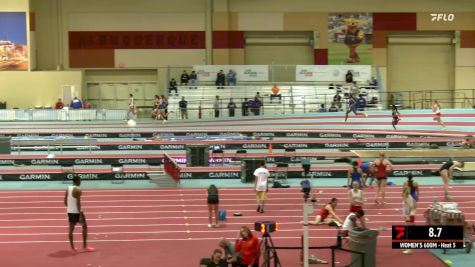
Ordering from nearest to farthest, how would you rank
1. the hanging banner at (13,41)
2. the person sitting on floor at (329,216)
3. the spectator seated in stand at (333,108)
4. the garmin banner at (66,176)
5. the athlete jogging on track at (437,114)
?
the person sitting on floor at (329,216) → the garmin banner at (66,176) → the athlete jogging on track at (437,114) → the spectator seated in stand at (333,108) → the hanging banner at (13,41)

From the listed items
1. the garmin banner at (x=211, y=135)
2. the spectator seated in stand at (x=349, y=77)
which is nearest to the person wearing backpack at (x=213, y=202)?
the garmin banner at (x=211, y=135)

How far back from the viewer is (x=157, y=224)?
18.0 metres

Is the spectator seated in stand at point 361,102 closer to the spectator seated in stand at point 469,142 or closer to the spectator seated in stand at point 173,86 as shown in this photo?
the spectator seated in stand at point 469,142

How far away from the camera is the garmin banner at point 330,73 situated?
41.9 m

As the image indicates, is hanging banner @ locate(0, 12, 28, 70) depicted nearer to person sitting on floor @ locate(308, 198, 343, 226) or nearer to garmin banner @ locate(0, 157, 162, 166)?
garmin banner @ locate(0, 157, 162, 166)

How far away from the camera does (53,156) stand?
2720 cm

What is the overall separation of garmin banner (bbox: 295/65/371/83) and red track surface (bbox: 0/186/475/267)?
19.5m

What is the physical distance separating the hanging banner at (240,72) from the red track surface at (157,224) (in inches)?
775

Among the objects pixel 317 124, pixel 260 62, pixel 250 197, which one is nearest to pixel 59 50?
pixel 260 62

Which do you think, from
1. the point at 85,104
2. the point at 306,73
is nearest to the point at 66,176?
the point at 85,104

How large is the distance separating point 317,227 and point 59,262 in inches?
263

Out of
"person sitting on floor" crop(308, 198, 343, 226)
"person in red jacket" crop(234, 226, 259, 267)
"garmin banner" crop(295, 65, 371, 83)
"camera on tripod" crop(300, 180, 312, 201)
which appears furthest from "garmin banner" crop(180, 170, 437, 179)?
"garmin banner" crop(295, 65, 371, 83)

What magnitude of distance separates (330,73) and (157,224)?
85.3 feet

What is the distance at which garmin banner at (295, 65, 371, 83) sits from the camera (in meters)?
41.9
